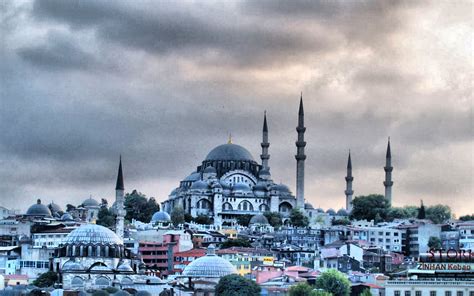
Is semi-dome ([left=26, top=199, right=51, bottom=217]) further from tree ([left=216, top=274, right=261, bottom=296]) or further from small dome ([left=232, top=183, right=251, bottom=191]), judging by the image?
tree ([left=216, top=274, right=261, bottom=296])

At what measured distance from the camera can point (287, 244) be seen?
299ft

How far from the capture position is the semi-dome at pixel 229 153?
110 m

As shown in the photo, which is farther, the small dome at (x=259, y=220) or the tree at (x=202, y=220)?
the tree at (x=202, y=220)

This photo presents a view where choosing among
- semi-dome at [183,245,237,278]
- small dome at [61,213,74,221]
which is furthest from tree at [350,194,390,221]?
semi-dome at [183,245,237,278]

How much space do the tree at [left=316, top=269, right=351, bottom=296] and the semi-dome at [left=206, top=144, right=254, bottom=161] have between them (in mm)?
46278

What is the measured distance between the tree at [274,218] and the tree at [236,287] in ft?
118

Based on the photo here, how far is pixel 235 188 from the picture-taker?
10612 centimetres

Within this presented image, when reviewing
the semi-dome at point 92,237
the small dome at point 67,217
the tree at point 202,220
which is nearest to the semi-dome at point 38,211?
the small dome at point 67,217

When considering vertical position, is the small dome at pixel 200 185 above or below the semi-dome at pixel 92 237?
above

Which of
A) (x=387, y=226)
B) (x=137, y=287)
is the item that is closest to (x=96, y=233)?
(x=137, y=287)

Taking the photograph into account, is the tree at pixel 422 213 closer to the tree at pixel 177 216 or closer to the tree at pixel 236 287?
the tree at pixel 177 216

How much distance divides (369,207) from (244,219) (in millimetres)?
8860

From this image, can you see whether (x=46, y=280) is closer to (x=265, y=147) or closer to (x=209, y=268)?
(x=209, y=268)

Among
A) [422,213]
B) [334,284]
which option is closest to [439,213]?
[422,213]
